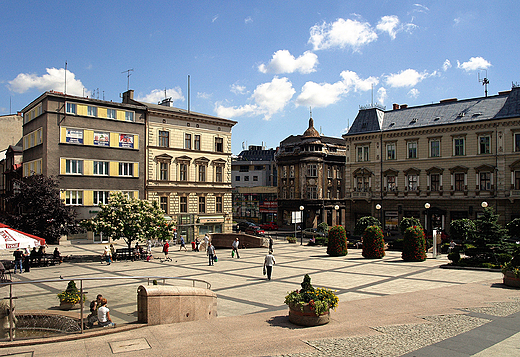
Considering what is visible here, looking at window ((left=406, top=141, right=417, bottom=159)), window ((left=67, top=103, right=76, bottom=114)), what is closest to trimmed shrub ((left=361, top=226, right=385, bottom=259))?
window ((left=406, top=141, right=417, bottom=159))

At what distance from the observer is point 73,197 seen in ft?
135

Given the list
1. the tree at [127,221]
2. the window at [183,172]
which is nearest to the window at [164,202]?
the window at [183,172]

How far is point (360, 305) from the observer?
1456cm

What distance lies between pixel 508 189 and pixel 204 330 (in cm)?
4251

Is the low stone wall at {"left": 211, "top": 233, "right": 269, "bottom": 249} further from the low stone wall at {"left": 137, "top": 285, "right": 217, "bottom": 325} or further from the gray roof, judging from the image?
the low stone wall at {"left": 137, "top": 285, "right": 217, "bottom": 325}

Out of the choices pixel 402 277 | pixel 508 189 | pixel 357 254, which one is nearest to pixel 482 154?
pixel 508 189

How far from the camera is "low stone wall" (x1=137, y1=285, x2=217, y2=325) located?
11250mm

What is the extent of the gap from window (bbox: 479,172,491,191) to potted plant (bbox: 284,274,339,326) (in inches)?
1571

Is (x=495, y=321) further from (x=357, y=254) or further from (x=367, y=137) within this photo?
(x=367, y=137)

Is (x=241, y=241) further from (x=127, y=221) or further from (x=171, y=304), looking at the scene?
(x=171, y=304)

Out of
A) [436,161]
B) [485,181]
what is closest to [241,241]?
[436,161]

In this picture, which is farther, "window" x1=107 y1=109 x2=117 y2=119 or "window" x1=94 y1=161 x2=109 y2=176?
"window" x1=107 y1=109 x2=117 y2=119

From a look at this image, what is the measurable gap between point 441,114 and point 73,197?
42026 millimetres

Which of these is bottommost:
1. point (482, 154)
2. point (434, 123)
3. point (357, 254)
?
point (357, 254)
